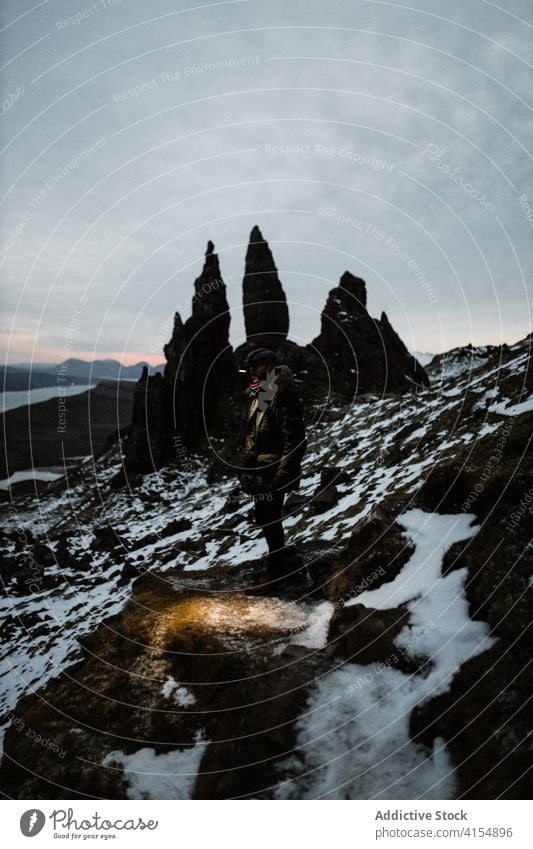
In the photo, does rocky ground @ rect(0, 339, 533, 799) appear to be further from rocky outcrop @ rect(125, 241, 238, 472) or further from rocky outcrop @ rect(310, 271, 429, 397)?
rocky outcrop @ rect(310, 271, 429, 397)

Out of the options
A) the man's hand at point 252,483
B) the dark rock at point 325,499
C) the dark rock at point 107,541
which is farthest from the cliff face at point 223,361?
the man's hand at point 252,483

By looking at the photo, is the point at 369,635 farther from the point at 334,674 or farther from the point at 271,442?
the point at 271,442

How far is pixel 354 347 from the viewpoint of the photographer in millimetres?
44906

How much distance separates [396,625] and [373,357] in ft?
144

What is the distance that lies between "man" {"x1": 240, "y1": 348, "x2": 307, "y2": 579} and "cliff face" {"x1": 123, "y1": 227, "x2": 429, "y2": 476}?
31.8 metres

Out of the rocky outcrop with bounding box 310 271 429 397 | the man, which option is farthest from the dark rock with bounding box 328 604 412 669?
the rocky outcrop with bounding box 310 271 429 397

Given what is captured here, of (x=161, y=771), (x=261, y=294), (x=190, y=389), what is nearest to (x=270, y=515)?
(x=161, y=771)

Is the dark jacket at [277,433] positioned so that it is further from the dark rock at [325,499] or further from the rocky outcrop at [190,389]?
the rocky outcrop at [190,389]

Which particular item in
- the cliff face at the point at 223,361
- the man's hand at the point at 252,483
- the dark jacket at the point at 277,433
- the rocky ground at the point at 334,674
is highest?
the cliff face at the point at 223,361

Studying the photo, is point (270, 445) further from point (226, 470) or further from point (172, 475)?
point (172, 475)

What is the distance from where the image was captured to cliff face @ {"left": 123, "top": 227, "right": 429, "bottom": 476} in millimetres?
40594

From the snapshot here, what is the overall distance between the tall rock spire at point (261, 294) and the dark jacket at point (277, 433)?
36.6 m

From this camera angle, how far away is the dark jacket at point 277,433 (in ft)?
20.9

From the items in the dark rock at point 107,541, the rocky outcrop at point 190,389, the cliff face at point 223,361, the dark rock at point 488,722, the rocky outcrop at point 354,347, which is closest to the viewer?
the dark rock at point 488,722
